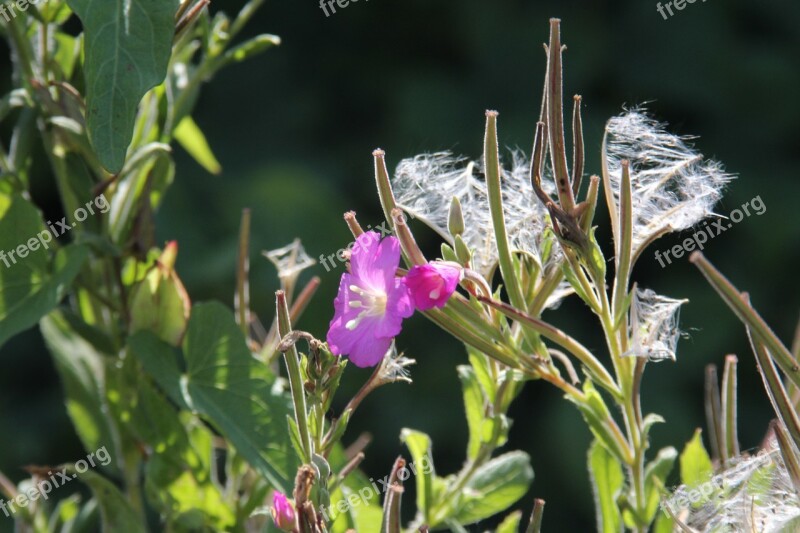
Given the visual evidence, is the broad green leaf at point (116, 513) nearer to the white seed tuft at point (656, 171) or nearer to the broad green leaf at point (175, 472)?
the broad green leaf at point (175, 472)

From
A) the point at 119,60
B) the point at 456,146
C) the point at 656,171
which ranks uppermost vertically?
the point at 119,60

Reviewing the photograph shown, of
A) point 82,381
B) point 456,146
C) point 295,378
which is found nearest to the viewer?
point 295,378

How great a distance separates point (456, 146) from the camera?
65.2 inches

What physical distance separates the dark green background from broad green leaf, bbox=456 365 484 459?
994 millimetres

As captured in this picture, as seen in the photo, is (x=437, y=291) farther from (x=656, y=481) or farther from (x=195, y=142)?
(x=195, y=142)

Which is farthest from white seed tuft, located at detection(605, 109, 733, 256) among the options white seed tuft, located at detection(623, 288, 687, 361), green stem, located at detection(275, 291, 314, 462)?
green stem, located at detection(275, 291, 314, 462)

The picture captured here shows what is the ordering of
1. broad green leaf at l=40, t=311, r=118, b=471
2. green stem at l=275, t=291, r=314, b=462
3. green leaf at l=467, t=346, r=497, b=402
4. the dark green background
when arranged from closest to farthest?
green stem at l=275, t=291, r=314, b=462, green leaf at l=467, t=346, r=497, b=402, broad green leaf at l=40, t=311, r=118, b=471, the dark green background

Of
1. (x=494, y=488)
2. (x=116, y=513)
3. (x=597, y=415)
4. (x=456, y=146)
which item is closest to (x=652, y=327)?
(x=597, y=415)

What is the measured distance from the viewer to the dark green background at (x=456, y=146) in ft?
4.96

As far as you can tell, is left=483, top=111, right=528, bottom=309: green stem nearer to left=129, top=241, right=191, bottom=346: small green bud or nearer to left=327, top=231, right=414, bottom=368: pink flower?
left=327, top=231, right=414, bottom=368: pink flower

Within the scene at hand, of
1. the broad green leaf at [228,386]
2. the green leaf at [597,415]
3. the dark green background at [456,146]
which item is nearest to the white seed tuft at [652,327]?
the green leaf at [597,415]

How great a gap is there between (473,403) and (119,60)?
0.66 ft

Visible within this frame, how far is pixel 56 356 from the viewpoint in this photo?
1.69 feet

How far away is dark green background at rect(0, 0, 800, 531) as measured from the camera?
1513mm
